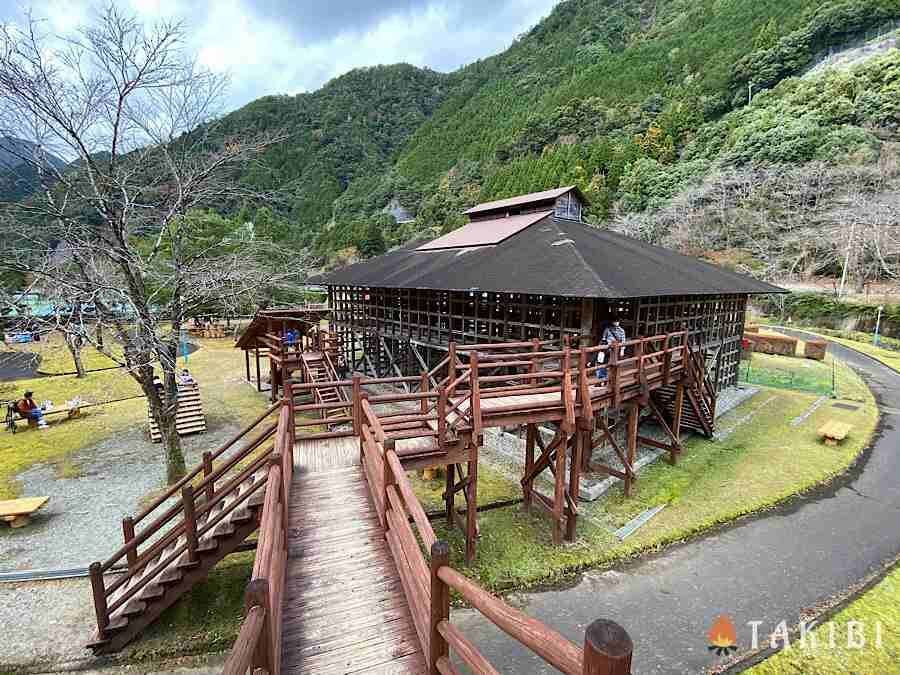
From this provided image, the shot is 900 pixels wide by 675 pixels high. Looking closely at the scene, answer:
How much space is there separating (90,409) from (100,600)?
1493cm

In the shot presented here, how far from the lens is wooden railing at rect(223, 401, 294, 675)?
2033 mm

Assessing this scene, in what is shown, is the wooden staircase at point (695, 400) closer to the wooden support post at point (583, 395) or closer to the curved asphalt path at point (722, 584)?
the curved asphalt path at point (722, 584)

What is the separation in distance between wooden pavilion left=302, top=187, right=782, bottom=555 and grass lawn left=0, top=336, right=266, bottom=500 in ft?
18.7

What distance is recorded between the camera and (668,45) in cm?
8150

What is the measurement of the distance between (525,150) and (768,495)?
71.8 metres

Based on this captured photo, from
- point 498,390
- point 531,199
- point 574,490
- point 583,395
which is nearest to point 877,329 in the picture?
point 531,199

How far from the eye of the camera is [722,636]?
241 inches

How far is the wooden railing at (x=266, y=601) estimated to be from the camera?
2.03m

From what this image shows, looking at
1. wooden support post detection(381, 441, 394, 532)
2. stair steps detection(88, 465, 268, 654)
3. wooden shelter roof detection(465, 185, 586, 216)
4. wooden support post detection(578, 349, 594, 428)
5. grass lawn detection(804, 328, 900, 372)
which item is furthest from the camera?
grass lawn detection(804, 328, 900, 372)

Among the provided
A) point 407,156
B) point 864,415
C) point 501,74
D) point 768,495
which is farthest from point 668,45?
point 768,495

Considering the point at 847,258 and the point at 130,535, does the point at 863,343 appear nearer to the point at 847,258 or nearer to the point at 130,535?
the point at 847,258

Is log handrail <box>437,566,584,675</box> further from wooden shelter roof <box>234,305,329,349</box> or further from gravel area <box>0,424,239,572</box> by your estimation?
wooden shelter roof <box>234,305,329,349</box>

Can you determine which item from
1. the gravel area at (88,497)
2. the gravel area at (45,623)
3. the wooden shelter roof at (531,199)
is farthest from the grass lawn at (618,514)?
the wooden shelter roof at (531,199)

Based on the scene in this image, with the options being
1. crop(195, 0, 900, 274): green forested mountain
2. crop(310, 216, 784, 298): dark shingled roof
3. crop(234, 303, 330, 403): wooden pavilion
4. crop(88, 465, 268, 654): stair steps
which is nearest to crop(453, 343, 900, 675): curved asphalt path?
crop(88, 465, 268, 654): stair steps
